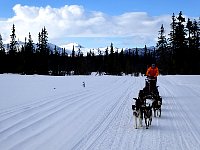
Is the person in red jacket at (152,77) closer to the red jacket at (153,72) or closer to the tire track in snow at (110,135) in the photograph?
the red jacket at (153,72)

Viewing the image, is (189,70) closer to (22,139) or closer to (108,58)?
(108,58)

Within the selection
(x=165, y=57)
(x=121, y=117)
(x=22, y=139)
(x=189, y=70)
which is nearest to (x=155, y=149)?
(x=22, y=139)

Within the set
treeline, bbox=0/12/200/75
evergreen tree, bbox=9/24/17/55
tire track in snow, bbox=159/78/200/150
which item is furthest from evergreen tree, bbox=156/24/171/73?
tire track in snow, bbox=159/78/200/150

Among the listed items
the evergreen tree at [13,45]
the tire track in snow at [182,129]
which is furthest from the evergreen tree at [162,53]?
the tire track in snow at [182,129]

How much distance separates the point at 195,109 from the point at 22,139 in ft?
28.9

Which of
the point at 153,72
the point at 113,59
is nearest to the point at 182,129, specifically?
the point at 153,72

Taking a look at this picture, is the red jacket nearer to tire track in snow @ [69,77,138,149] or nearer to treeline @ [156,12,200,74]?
tire track in snow @ [69,77,138,149]

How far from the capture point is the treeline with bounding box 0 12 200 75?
60.1m

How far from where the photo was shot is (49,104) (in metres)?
15.9

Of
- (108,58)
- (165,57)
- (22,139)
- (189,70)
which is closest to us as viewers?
(22,139)

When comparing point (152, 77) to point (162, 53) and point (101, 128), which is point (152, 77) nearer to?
point (101, 128)

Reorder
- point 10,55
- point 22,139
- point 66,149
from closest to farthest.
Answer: point 66,149
point 22,139
point 10,55

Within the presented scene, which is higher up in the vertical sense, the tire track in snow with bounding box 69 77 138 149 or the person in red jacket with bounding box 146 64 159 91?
the person in red jacket with bounding box 146 64 159 91

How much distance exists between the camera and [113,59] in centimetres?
9694
